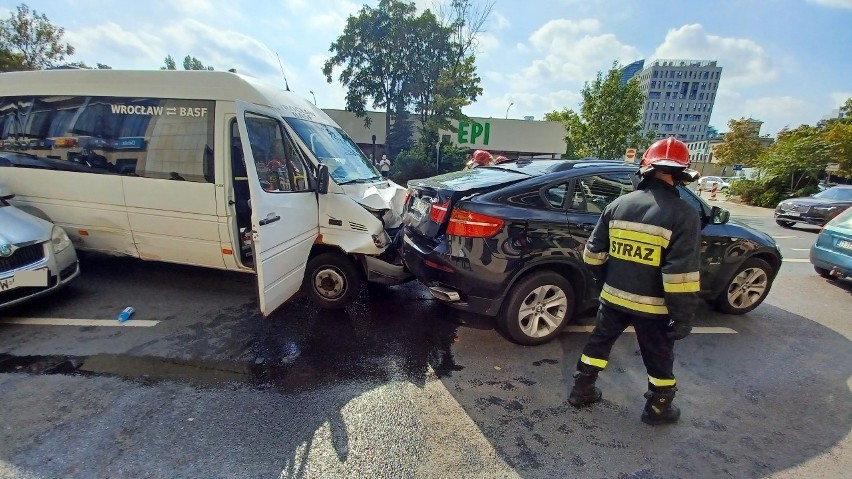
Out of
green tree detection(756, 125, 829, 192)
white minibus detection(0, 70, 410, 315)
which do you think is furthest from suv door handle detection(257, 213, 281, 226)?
green tree detection(756, 125, 829, 192)

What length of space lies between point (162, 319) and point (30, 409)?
1.36m

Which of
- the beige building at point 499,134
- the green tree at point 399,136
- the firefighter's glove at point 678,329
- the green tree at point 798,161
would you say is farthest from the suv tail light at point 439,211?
the green tree at point 798,161

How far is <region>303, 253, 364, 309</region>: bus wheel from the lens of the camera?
4016 millimetres

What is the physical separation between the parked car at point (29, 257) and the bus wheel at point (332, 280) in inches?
103

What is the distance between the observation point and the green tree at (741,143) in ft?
121

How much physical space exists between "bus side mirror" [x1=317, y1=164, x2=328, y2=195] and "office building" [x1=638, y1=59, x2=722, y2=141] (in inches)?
5128

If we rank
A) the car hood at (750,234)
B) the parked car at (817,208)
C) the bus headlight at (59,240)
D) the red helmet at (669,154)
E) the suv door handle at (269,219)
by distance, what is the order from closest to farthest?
the red helmet at (669,154), the suv door handle at (269,219), the bus headlight at (59,240), the car hood at (750,234), the parked car at (817,208)

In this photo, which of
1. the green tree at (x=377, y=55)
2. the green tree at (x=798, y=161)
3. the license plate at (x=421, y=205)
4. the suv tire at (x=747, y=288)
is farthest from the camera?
the green tree at (x=377, y=55)

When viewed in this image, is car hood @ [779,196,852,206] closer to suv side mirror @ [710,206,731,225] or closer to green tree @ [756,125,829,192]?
green tree @ [756,125,829,192]

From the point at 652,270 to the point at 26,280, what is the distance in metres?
5.57

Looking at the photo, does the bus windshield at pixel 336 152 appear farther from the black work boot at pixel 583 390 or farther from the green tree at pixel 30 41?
the green tree at pixel 30 41

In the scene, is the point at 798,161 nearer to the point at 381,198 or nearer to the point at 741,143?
the point at 381,198

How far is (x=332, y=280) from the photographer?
409cm

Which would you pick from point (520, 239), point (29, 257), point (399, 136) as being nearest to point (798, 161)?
point (399, 136)
